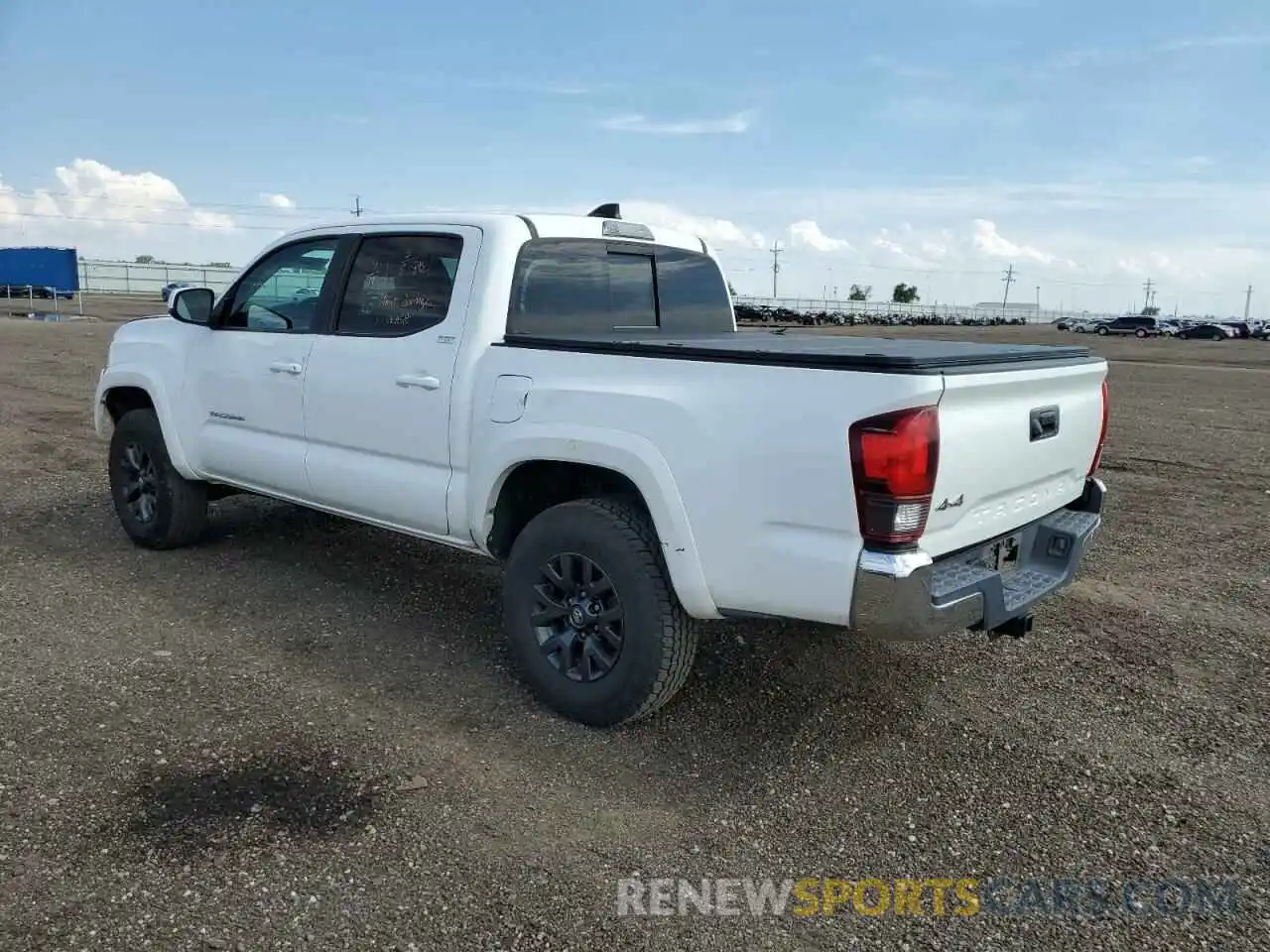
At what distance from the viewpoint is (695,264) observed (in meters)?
5.25

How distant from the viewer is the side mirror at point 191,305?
5281 millimetres

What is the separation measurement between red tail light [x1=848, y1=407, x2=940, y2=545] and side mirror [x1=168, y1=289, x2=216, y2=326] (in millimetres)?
3861

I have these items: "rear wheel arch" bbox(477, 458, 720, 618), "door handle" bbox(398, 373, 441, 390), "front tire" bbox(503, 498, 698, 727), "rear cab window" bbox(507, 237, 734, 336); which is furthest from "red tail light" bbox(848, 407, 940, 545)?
"door handle" bbox(398, 373, 441, 390)

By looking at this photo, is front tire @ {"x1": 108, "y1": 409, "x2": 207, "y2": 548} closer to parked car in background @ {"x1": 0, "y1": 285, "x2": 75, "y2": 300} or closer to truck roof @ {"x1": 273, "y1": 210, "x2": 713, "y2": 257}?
truck roof @ {"x1": 273, "y1": 210, "x2": 713, "y2": 257}

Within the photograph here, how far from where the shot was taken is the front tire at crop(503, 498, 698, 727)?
3.49m

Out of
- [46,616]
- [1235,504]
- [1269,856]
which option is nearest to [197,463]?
[46,616]

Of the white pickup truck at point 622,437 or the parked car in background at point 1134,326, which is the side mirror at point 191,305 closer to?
the white pickup truck at point 622,437

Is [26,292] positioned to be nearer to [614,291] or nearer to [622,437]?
[614,291]

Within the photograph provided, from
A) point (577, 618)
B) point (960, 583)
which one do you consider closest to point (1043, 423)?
point (960, 583)

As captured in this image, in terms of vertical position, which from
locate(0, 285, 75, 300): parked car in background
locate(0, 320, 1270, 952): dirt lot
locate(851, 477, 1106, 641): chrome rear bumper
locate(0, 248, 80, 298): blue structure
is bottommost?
locate(0, 320, 1270, 952): dirt lot

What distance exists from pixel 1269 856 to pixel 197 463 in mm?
5107

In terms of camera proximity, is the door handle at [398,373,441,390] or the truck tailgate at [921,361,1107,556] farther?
the door handle at [398,373,441,390]

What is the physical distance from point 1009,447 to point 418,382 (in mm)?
2337

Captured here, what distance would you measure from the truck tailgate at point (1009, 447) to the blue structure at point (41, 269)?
192 ft
